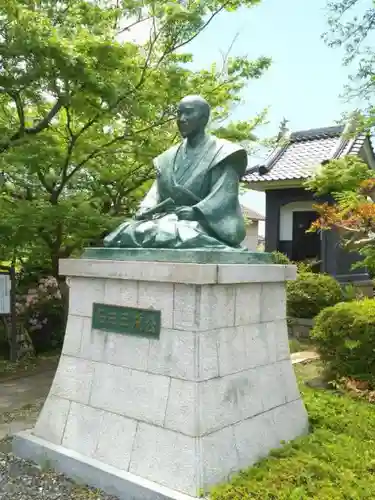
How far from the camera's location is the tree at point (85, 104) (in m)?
6.35

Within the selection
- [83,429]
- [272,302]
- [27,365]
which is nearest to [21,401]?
[27,365]

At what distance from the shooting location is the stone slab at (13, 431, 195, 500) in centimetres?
368

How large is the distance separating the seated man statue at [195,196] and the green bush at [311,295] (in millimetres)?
7562

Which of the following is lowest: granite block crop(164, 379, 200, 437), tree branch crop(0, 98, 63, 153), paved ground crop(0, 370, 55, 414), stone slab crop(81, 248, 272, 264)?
paved ground crop(0, 370, 55, 414)

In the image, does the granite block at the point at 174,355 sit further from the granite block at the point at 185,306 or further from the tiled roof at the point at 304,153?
the tiled roof at the point at 304,153

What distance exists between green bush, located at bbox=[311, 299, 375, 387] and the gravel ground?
439cm

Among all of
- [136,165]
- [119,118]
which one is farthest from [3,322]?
[119,118]

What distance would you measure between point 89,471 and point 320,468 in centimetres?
184

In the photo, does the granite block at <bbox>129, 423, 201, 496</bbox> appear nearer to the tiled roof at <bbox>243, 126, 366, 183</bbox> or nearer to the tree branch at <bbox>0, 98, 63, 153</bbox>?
the tree branch at <bbox>0, 98, 63, 153</bbox>

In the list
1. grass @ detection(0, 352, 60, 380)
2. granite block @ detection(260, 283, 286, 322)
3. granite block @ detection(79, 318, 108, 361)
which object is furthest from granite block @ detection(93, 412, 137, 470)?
grass @ detection(0, 352, 60, 380)

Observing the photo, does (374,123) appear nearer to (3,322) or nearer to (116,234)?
(116,234)

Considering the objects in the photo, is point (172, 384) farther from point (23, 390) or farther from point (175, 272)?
point (23, 390)

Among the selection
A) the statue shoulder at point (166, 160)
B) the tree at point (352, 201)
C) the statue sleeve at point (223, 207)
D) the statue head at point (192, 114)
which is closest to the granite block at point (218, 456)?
the statue sleeve at point (223, 207)

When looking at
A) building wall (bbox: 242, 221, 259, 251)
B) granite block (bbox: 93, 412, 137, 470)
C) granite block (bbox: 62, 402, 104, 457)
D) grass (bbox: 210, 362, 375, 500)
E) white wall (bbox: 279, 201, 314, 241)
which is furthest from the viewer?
building wall (bbox: 242, 221, 259, 251)
